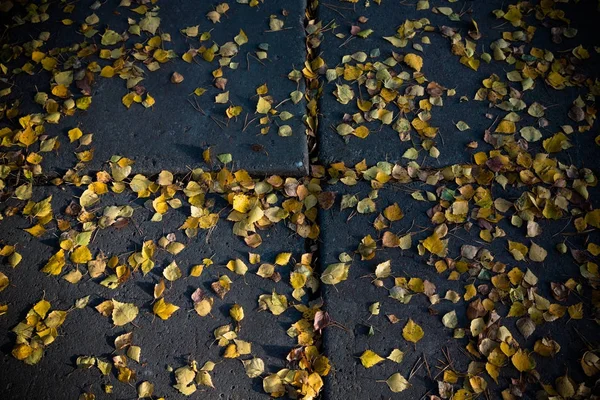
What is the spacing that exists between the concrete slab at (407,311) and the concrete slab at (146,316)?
0.19 m

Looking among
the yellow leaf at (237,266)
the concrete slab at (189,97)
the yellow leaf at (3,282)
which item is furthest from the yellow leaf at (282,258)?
the yellow leaf at (3,282)

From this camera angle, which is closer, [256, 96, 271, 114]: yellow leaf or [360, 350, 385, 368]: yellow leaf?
[360, 350, 385, 368]: yellow leaf

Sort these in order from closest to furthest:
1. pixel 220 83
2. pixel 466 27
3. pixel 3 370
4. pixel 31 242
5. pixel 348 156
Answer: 1. pixel 3 370
2. pixel 31 242
3. pixel 348 156
4. pixel 220 83
5. pixel 466 27

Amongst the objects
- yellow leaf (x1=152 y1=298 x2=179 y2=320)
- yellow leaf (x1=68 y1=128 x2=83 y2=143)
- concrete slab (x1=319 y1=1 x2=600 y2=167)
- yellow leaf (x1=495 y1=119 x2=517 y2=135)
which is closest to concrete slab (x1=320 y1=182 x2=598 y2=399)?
concrete slab (x1=319 y1=1 x2=600 y2=167)

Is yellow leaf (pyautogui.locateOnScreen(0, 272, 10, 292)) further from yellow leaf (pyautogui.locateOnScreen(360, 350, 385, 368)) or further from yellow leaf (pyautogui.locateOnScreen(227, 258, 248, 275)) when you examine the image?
yellow leaf (pyautogui.locateOnScreen(360, 350, 385, 368))

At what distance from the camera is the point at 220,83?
2627mm

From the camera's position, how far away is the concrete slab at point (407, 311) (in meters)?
1.94

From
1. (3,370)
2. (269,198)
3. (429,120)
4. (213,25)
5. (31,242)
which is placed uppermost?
(213,25)

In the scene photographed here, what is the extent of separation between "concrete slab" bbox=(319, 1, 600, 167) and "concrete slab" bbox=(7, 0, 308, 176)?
177 mm

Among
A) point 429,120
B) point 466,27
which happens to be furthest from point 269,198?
point 466,27

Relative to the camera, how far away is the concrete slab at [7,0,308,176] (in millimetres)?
2432

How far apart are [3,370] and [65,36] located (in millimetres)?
1806

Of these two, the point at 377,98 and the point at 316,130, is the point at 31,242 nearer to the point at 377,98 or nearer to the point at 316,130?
the point at 316,130

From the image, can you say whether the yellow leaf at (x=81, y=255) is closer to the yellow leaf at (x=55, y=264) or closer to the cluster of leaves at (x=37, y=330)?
the yellow leaf at (x=55, y=264)
